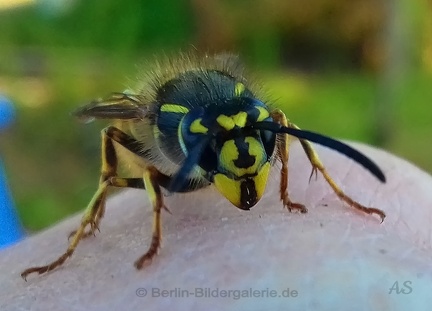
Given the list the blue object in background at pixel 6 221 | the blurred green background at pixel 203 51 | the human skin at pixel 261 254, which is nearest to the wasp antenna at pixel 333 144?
the human skin at pixel 261 254

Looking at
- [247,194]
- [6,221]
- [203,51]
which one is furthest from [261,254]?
[203,51]

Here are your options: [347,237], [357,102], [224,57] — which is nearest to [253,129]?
[347,237]

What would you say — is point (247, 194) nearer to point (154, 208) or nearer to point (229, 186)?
point (229, 186)

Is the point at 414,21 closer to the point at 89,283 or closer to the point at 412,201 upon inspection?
the point at 412,201

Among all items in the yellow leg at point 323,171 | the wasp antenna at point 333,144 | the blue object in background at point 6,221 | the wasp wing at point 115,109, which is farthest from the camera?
the blue object in background at point 6,221

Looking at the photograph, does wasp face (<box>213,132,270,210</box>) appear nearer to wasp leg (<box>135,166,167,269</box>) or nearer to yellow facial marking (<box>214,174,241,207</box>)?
yellow facial marking (<box>214,174,241,207</box>)

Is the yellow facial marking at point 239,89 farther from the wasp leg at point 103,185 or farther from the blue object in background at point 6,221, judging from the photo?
the blue object in background at point 6,221

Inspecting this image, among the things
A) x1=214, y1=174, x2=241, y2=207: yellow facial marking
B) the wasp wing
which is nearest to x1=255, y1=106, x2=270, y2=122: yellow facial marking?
x1=214, y1=174, x2=241, y2=207: yellow facial marking
